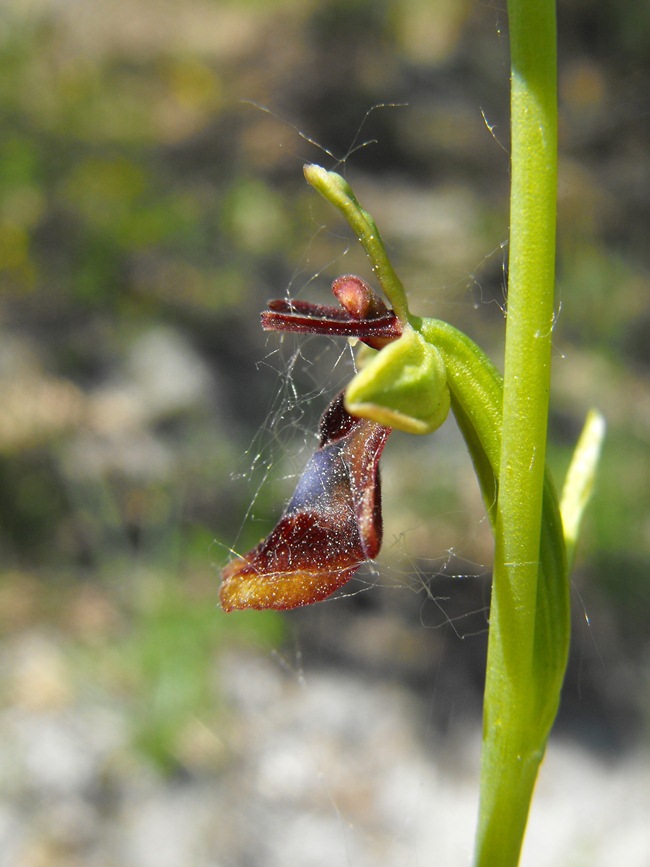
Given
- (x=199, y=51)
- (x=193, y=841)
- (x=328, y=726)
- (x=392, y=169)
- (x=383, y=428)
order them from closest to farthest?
1. (x=383, y=428)
2. (x=193, y=841)
3. (x=328, y=726)
4. (x=392, y=169)
5. (x=199, y=51)

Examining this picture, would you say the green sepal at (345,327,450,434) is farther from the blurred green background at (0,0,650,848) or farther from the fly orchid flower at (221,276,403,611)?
the blurred green background at (0,0,650,848)

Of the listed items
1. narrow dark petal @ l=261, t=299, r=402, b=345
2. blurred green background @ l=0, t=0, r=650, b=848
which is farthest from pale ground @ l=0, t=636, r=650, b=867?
narrow dark petal @ l=261, t=299, r=402, b=345

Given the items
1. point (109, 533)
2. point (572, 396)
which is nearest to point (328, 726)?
point (109, 533)

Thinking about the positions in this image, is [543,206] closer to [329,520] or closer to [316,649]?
[329,520]

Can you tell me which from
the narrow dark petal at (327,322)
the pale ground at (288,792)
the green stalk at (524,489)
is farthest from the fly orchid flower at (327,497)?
the pale ground at (288,792)

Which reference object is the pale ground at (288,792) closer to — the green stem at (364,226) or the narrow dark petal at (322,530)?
the narrow dark petal at (322,530)

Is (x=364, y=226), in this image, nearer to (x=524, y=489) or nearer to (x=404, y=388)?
(x=404, y=388)

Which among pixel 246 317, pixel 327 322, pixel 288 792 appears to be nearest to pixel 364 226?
pixel 327 322
